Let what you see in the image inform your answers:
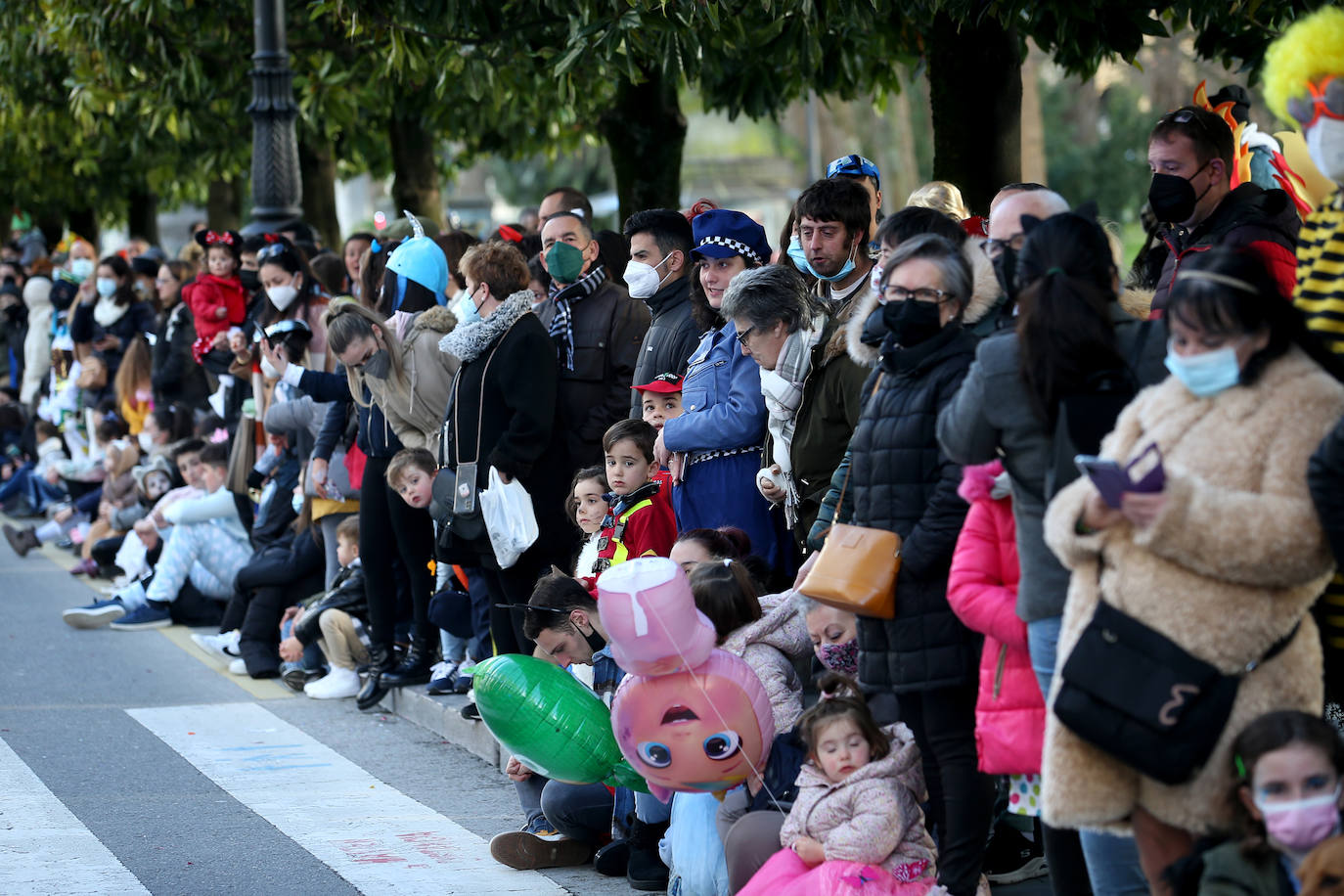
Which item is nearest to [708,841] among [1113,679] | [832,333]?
[832,333]

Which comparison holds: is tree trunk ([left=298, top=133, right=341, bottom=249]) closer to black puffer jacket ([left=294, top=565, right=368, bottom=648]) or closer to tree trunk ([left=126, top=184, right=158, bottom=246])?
tree trunk ([left=126, top=184, right=158, bottom=246])

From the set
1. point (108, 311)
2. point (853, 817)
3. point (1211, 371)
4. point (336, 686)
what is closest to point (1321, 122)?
point (1211, 371)

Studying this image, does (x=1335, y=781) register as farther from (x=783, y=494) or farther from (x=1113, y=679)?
(x=783, y=494)

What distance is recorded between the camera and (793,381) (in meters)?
5.94

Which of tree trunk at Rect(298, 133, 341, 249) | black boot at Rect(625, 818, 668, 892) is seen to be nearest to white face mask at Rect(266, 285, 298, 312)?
black boot at Rect(625, 818, 668, 892)

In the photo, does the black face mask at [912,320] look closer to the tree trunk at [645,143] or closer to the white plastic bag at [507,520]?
the white plastic bag at [507,520]

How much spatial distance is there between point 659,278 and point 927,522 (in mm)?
2641

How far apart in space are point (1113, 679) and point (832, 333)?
2.45 metres

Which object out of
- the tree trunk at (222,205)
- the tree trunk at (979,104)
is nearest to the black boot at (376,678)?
the tree trunk at (979,104)

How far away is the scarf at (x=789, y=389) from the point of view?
591 centimetres

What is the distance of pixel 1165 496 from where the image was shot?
133 inches

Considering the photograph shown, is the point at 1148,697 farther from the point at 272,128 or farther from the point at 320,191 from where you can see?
the point at 320,191

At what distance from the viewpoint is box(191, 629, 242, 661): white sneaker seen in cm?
1005

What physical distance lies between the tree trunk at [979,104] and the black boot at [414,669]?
359 cm
